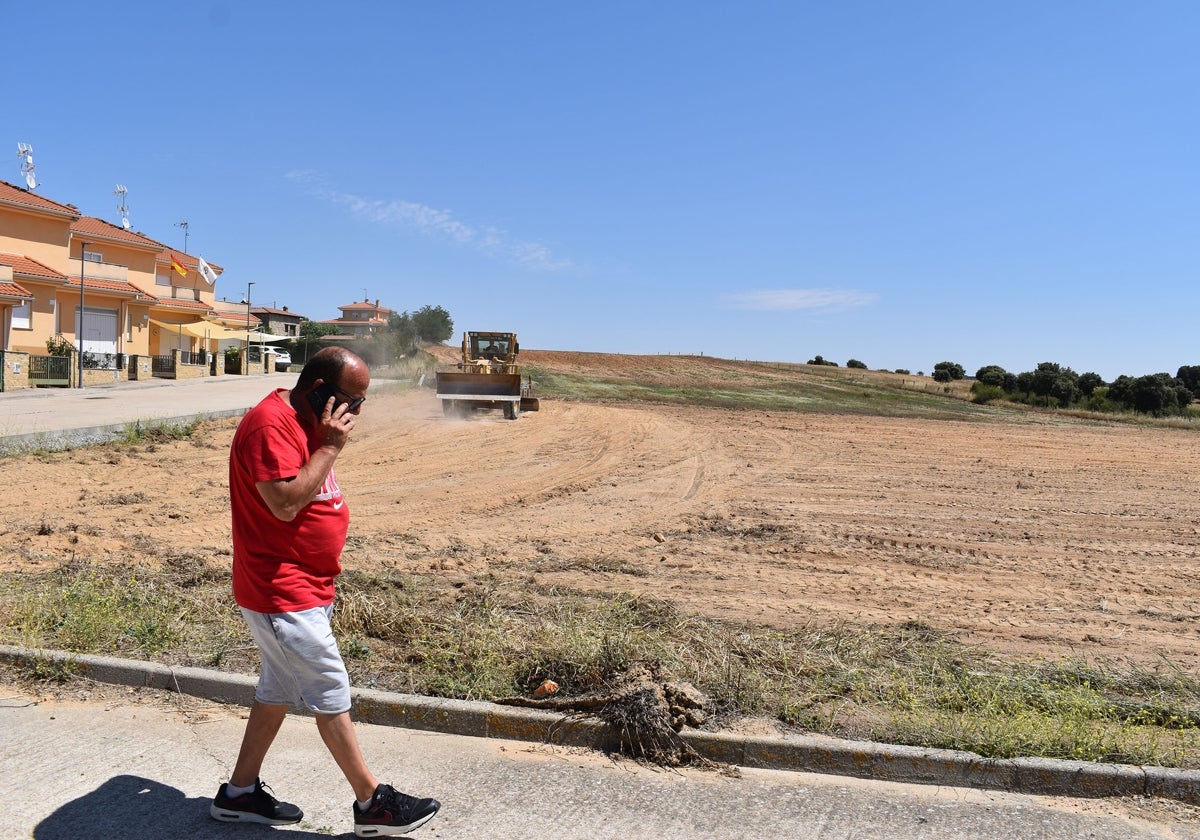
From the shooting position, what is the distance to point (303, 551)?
3.19 meters

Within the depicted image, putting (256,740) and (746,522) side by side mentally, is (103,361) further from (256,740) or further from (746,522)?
(256,740)

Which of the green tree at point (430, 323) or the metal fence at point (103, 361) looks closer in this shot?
the metal fence at point (103, 361)

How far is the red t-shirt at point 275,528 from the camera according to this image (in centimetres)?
307

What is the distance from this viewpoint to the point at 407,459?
14914mm

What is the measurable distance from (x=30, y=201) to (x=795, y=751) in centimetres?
3944

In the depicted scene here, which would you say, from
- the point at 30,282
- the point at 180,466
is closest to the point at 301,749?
the point at 180,466

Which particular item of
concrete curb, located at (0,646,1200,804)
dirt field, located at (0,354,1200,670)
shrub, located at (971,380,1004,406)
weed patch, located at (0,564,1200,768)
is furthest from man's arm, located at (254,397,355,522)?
shrub, located at (971,380,1004,406)

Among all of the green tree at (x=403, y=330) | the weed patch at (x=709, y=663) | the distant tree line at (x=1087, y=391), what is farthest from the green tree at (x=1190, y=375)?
the weed patch at (x=709, y=663)

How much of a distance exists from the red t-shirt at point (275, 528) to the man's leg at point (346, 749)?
0.42 metres

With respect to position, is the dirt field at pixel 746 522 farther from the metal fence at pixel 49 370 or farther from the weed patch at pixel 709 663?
the metal fence at pixel 49 370

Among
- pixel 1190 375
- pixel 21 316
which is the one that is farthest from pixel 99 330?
pixel 1190 375

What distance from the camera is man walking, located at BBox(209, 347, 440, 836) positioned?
3086 millimetres

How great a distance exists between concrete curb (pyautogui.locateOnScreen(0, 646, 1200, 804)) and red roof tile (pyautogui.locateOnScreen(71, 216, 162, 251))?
44.6 meters

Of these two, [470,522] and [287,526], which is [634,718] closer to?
[287,526]
